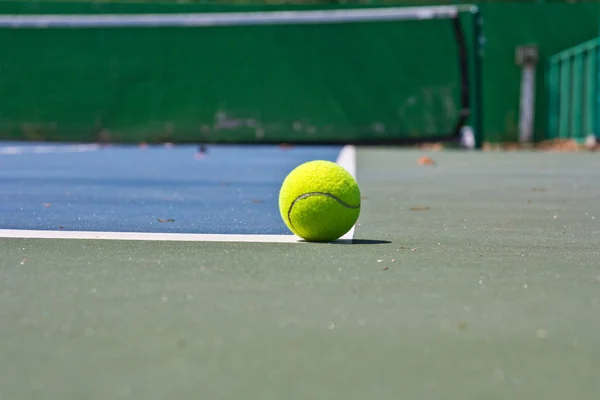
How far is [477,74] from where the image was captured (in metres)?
15.8

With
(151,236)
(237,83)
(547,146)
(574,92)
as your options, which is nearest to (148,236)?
(151,236)

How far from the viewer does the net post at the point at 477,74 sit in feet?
52.1

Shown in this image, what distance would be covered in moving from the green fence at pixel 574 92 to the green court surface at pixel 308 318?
1259cm

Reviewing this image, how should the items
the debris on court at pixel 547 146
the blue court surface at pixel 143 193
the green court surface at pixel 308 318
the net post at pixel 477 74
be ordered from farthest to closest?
the debris on court at pixel 547 146 < the net post at pixel 477 74 < the blue court surface at pixel 143 193 < the green court surface at pixel 308 318

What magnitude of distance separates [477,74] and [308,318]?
13.5 m

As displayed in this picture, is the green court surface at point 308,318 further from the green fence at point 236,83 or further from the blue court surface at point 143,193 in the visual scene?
the green fence at point 236,83

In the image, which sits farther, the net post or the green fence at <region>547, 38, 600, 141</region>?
the green fence at <region>547, 38, 600, 141</region>

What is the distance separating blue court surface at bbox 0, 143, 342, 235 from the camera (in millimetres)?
5180

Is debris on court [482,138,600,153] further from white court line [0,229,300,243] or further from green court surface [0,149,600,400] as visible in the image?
white court line [0,229,300,243]

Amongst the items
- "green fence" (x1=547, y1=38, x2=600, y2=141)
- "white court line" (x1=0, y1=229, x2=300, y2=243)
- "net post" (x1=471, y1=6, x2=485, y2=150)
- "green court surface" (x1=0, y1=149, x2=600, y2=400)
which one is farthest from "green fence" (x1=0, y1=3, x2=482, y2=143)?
"white court line" (x1=0, y1=229, x2=300, y2=243)

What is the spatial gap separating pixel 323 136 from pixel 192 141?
2273 millimetres

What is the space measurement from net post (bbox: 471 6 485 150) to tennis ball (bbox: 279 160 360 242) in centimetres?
1160

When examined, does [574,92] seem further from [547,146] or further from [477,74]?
[477,74]

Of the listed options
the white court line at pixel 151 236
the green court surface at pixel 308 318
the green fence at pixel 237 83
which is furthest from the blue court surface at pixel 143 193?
the green fence at pixel 237 83
